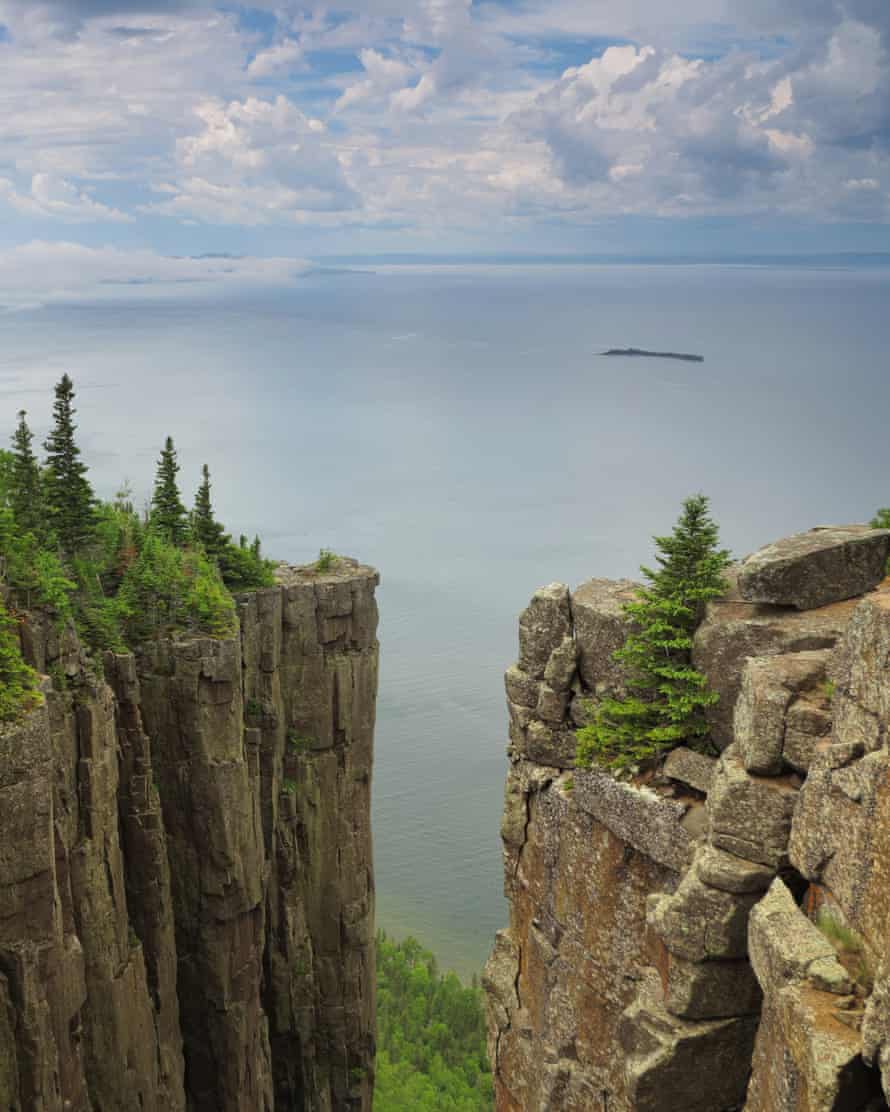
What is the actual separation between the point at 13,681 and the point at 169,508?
17.3 m

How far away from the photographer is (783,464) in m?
149

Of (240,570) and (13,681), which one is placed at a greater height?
(240,570)

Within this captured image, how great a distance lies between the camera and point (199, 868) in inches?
1537

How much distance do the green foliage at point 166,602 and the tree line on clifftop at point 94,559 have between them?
0.10 ft

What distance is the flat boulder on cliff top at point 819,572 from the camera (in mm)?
20625

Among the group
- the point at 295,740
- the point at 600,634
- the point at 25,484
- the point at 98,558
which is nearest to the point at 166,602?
the point at 98,558

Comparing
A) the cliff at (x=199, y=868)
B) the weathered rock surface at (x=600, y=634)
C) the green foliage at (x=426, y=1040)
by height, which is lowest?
the green foliage at (x=426, y=1040)

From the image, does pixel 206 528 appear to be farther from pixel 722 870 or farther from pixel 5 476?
pixel 722 870

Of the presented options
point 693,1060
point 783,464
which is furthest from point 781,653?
point 783,464

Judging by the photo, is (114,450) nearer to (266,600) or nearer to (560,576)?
(560,576)

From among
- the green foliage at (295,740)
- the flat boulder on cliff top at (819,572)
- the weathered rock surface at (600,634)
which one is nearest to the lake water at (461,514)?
the green foliage at (295,740)

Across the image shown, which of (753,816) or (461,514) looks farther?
(461,514)

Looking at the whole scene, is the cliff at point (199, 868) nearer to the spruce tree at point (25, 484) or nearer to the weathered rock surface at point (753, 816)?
the spruce tree at point (25, 484)

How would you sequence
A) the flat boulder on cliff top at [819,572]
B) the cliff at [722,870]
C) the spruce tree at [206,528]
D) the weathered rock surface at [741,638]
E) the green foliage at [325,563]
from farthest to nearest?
the green foliage at [325,563], the spruce tree at [206,528], the flat boulder on cliff top at [819,572], the weathered rock surface at [741,638], the cliff at [722,870]
